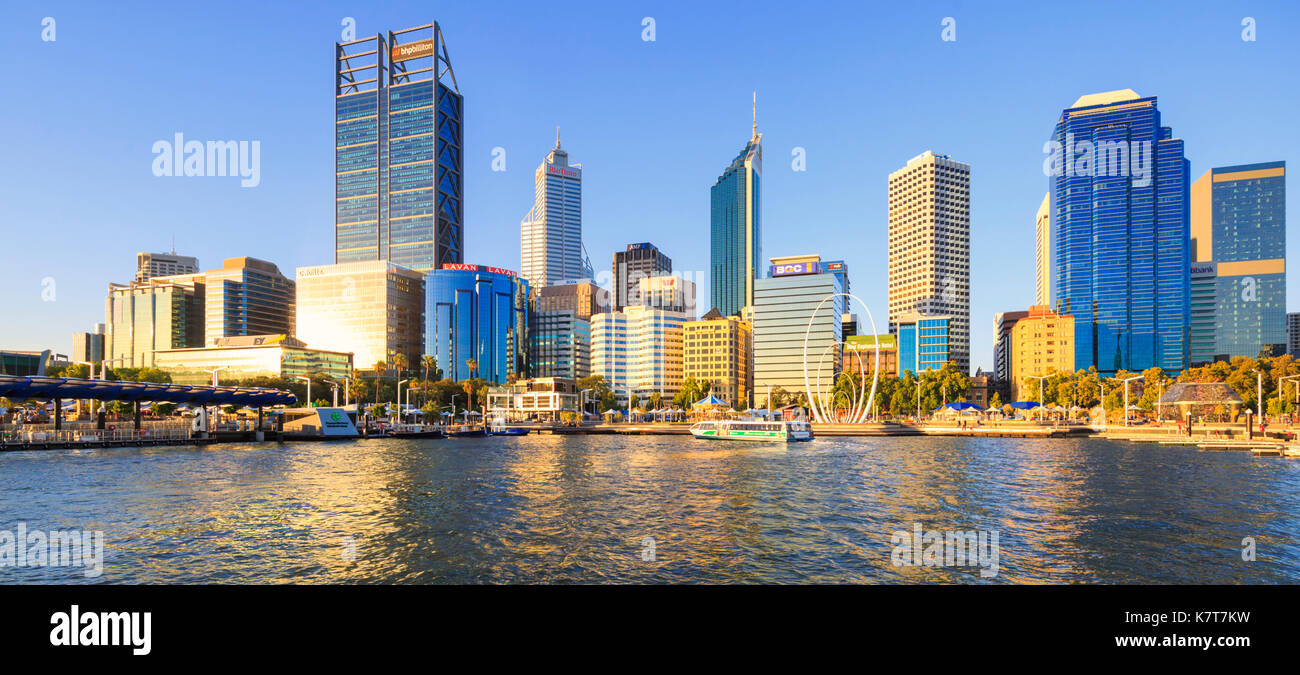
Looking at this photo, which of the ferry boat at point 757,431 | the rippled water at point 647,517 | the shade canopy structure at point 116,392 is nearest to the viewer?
the rippled water at point 647,517

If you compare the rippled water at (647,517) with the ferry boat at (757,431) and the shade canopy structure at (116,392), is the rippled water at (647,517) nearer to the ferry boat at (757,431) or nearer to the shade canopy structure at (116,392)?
the shade canopy structure at (116,392)

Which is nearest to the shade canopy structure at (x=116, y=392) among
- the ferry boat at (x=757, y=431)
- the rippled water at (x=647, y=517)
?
the rippled water at (x=647, y=517)

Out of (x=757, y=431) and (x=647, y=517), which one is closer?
(x=647, y=517)

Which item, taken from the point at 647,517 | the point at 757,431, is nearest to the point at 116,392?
the point at 647,517

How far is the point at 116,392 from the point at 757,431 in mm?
88987

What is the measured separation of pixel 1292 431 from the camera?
94.6 metres

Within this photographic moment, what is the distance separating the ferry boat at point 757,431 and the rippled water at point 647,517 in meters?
38.5

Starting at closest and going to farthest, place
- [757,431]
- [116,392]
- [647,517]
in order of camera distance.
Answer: [647,517] → [116,392] → [757,431]

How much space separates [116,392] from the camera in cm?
8412

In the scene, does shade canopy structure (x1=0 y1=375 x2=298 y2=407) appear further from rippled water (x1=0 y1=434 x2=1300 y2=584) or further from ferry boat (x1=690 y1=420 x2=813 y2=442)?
ferry boat (x1=690 y1=420 x2=813 y2=442)

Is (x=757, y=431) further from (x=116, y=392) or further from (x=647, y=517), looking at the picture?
(x=116, y=392)

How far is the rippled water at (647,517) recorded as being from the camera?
2520cm

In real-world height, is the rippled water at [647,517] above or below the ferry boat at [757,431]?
above
